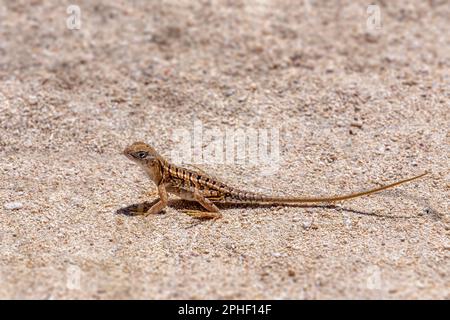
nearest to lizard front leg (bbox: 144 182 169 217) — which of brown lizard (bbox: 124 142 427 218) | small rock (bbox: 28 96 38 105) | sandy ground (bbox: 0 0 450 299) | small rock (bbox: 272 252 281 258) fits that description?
brown lizard (bbox: 124 142 427 218)

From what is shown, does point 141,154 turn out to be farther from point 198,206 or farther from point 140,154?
point 198,206

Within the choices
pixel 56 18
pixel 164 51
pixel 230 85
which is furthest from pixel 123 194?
pixel 56 18

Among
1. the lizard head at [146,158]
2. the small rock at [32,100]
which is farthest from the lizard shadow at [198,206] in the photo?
the small rock at [32,100]

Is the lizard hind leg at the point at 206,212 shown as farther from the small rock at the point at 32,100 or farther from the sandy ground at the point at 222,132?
the small rock at the point at 32,100

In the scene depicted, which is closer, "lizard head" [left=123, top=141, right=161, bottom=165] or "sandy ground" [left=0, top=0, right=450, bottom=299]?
"sandy ground" [left=0, top=0, right=450, bottom=299]

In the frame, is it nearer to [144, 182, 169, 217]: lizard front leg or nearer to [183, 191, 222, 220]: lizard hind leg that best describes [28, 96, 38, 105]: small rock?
[144, 182, 169, 217]: lizard front leg

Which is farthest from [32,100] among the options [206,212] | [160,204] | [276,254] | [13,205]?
[276,254]

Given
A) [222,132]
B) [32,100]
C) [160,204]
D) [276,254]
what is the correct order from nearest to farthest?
[276,254]
[160,204]
[222,132]
[32,100]
